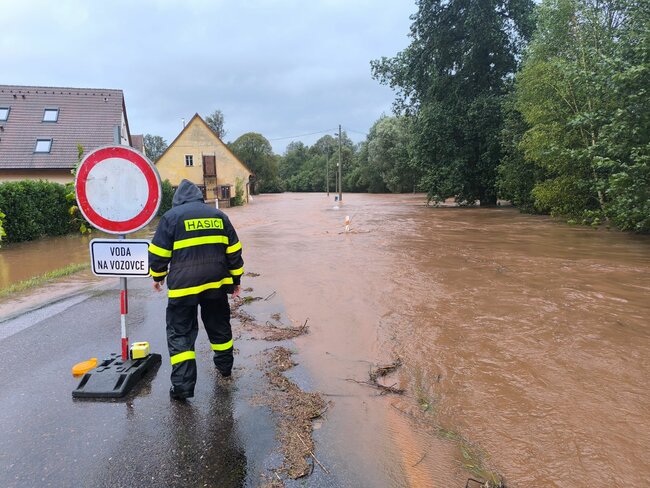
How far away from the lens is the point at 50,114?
25109 millimetres

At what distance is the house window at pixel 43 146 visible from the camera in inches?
923

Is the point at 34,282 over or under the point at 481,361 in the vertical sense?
over

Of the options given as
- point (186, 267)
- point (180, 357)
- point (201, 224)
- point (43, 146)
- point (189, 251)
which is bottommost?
point (180, 357)

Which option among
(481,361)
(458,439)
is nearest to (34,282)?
(481,361)

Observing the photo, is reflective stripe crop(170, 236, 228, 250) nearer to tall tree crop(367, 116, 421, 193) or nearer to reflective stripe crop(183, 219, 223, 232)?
reflective stripe crop(183, 219, 223, 232)

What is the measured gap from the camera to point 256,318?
582 cm

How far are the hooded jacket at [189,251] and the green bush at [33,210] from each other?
1327cm

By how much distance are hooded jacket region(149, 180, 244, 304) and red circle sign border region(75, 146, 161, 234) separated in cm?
37

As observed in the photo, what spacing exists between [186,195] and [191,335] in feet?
3.84

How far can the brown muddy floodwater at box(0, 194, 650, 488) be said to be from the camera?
283 cm

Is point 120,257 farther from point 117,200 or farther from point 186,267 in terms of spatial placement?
point 186,267

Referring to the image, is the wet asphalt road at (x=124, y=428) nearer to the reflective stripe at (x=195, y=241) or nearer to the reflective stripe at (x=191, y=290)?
the reflective stripe at (x=191, y=290)

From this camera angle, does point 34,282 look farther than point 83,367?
Yes

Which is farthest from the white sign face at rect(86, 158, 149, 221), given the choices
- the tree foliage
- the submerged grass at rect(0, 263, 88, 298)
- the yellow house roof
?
the yellow house roof
